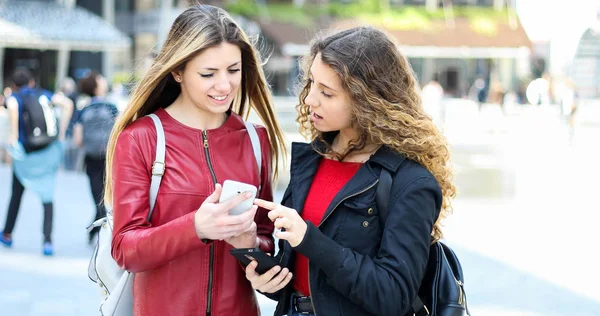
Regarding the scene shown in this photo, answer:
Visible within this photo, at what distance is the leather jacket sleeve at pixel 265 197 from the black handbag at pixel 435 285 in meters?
0.45

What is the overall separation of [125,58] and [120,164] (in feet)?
104

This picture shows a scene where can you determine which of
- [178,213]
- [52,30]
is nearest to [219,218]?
[178,213]

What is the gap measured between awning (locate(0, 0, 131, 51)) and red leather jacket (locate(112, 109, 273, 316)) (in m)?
21.4

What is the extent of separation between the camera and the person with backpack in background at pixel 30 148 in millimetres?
7602

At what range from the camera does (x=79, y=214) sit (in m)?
9.52

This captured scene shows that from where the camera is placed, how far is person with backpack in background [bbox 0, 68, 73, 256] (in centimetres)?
760

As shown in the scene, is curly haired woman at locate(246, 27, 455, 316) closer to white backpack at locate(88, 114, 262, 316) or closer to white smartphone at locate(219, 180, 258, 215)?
white smartphone at locate(219, 180, 258, 215)

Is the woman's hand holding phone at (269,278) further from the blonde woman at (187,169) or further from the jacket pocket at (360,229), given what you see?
the jacket pocket at (360,229)

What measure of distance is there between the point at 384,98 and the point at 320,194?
1.09ft

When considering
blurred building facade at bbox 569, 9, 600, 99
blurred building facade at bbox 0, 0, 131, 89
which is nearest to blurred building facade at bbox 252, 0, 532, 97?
blurred building facade at bbox 569, 9, 600, 99

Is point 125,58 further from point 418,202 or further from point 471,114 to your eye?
point 418,202

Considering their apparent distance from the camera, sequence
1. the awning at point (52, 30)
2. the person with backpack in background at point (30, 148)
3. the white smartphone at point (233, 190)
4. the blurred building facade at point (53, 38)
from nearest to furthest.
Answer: the white smartphone at point (233, 190) → the person with backpack in background at point (30, 148) → the awning at point (52, 30) → the blurred building facade at point (53, 38)

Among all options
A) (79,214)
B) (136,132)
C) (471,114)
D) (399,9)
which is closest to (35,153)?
(79,214)

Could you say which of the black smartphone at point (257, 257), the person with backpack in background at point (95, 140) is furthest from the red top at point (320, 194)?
the person with backpack in background at point (95, 140)
